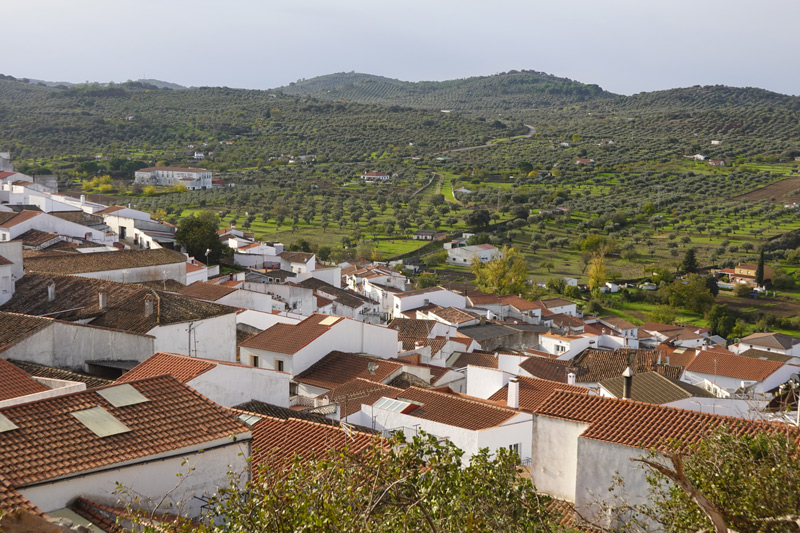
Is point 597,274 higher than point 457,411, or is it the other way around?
point 457,411

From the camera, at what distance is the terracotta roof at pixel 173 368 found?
55.0ft

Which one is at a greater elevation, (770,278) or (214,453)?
(214,453)

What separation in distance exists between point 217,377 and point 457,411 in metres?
5.37

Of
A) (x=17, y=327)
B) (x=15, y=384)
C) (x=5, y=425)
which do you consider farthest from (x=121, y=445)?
(x=17, y=327)

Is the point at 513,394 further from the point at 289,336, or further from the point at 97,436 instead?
the point at 97,436

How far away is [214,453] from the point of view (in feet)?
37.8

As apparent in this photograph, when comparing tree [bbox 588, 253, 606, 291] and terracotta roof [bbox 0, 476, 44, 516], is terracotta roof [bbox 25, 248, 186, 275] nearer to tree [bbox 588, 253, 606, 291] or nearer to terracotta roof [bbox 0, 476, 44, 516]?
terracotta roof [bbox 0, 476, 44, 516]

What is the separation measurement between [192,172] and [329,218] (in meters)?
19.5

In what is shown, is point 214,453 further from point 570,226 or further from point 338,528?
point 570,226

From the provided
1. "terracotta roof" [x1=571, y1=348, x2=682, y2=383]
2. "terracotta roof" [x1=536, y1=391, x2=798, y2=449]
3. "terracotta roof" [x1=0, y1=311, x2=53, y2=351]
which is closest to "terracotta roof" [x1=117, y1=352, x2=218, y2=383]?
"terracotta roof" [x1=0, y1=311, x2=53, y2=351]

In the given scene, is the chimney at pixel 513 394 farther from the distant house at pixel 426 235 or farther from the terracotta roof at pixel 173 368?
the distant house at pixel 426 235

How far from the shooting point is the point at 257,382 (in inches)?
722

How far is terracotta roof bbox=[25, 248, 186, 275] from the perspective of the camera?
100 ft

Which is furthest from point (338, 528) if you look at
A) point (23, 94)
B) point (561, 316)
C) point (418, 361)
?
point (23, 94)
